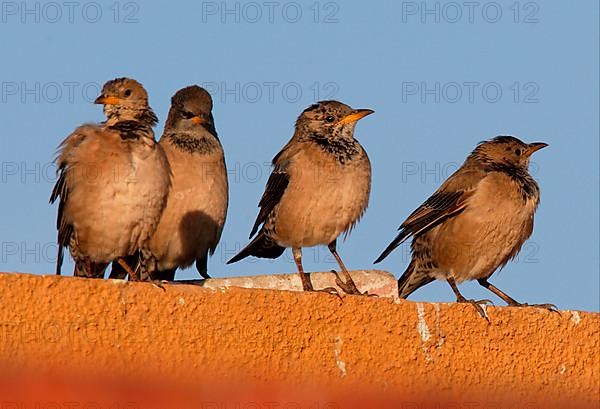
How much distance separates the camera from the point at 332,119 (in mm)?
8539

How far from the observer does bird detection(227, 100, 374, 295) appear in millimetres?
8133

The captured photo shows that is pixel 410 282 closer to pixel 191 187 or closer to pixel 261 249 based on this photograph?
pixel 261 249

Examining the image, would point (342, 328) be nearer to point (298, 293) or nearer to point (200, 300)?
point (298, 293)

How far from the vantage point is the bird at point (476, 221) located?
8398 millimetres

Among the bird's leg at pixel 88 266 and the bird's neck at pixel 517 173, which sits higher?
the bird's neck at pixel 517 173

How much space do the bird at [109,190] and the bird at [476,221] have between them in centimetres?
236

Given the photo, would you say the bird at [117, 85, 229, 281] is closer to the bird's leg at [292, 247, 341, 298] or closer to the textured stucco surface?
the bird's leg at [292, 247, 341, 298]

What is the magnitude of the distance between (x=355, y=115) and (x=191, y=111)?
1284 mm

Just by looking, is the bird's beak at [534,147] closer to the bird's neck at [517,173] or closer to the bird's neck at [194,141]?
the bird's neck at [517,173]

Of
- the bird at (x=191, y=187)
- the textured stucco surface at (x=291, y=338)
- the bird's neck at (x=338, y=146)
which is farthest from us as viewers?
the bird at (x=191, y=187)

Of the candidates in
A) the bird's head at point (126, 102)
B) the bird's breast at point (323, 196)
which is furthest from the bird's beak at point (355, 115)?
the bird's head at point (126, 102)

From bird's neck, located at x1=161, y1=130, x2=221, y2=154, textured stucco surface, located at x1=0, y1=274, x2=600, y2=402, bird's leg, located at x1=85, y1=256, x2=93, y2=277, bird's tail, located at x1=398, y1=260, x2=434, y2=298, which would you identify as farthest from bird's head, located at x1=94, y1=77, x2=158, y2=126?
textured stucco surface, located at x1=0, y1=274, x2=600, y2=402

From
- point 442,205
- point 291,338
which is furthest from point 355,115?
point 291,338

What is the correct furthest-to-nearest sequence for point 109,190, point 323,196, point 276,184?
1. point 276,184
2. point 323,196
3. point 109,190
